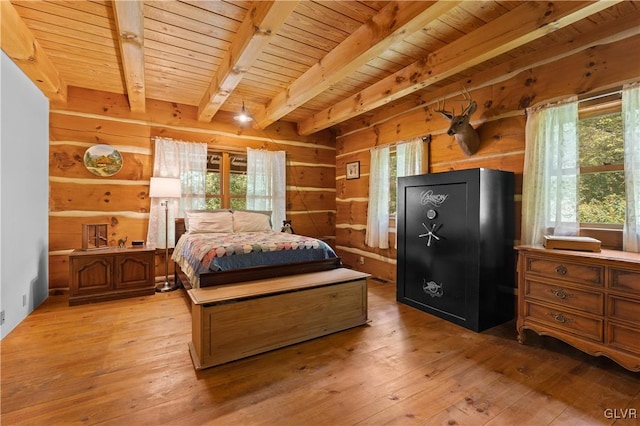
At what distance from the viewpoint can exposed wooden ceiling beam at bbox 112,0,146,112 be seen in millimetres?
2043

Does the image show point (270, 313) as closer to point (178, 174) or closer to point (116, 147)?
point (178, 174)

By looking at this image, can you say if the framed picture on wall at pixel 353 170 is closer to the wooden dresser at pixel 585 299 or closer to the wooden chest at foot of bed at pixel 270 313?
the wooden chest at foot of bed at pixel 270 313

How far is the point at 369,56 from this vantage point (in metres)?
2.56

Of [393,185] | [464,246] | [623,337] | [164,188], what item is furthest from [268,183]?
[623,337]

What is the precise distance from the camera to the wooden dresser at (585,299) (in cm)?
193

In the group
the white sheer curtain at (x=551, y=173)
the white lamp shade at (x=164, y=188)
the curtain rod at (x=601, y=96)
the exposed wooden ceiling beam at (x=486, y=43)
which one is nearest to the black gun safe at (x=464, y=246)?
the white sheer curtain at (x=551, y=173)

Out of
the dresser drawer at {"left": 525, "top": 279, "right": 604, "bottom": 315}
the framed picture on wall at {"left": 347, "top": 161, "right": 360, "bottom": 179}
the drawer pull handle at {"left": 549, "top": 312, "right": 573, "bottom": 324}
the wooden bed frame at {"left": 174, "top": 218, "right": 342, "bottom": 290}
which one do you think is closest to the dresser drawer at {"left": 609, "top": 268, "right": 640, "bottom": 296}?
the dresser drawer at {"left": 525, "top": 279, "right": 604, "bottom": 315}

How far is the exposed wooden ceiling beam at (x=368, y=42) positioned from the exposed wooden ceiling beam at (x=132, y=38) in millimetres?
1604

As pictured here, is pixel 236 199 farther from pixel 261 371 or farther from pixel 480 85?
pixel 480 85

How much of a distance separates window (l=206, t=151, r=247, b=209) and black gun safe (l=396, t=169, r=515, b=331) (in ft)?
9.37

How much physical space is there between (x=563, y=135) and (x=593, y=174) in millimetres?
424

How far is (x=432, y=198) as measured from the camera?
3125 mm

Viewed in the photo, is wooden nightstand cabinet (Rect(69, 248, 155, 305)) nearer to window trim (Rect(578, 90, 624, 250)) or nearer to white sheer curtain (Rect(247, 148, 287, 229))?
white sheer curtain (Rect(247, 148, 287, 229))

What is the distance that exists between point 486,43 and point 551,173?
A: 1.30 meters
